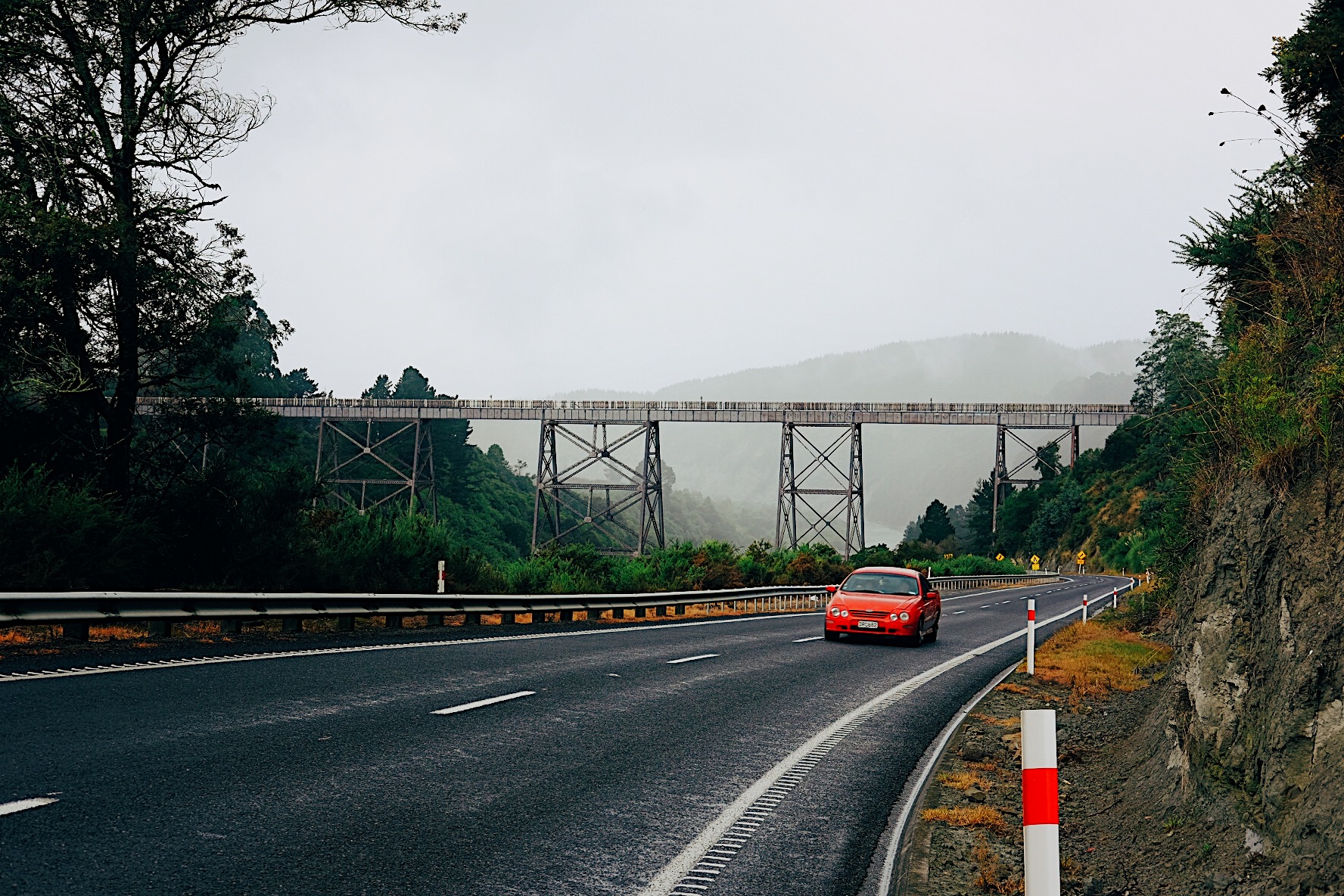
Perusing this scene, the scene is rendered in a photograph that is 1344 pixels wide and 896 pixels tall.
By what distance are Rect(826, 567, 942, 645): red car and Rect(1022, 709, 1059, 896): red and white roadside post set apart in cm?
1488

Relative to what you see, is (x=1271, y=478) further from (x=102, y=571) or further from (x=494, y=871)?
(x=102, y=571)

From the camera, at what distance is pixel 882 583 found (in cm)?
2017

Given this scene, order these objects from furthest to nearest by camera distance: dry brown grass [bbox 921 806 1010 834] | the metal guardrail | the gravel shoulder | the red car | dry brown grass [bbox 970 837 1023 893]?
1. the red car
2. the metal guardrail
3. dry brown grass [bbox 921 806 1010 834]
4. dry brown grass [bbox 970 837 1023 893]
5. the gravel shoulder

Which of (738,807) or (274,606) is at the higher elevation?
(274,606)

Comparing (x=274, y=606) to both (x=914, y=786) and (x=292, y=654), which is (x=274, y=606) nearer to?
(x=292, y=654)

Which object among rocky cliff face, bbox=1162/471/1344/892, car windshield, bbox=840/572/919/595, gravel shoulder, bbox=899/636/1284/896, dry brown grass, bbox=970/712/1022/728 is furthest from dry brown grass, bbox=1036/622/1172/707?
rocky cliff face, bbox=1162/471/1344/892

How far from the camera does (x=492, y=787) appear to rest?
262 inches

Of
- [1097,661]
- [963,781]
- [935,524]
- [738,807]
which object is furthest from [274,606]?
[935,524]

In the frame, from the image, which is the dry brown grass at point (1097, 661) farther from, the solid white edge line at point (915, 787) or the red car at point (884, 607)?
the red car at point (884, 607)

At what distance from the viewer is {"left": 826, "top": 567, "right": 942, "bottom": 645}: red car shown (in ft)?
61.4

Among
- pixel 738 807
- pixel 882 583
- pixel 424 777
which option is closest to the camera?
pixel 738 807

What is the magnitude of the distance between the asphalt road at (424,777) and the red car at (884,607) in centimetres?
592

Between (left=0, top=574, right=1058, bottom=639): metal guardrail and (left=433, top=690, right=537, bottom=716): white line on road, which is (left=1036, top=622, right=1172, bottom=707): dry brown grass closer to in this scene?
(left=433, top=690, right=537, bottom=716): white line on road

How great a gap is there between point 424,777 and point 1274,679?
5.14 m
